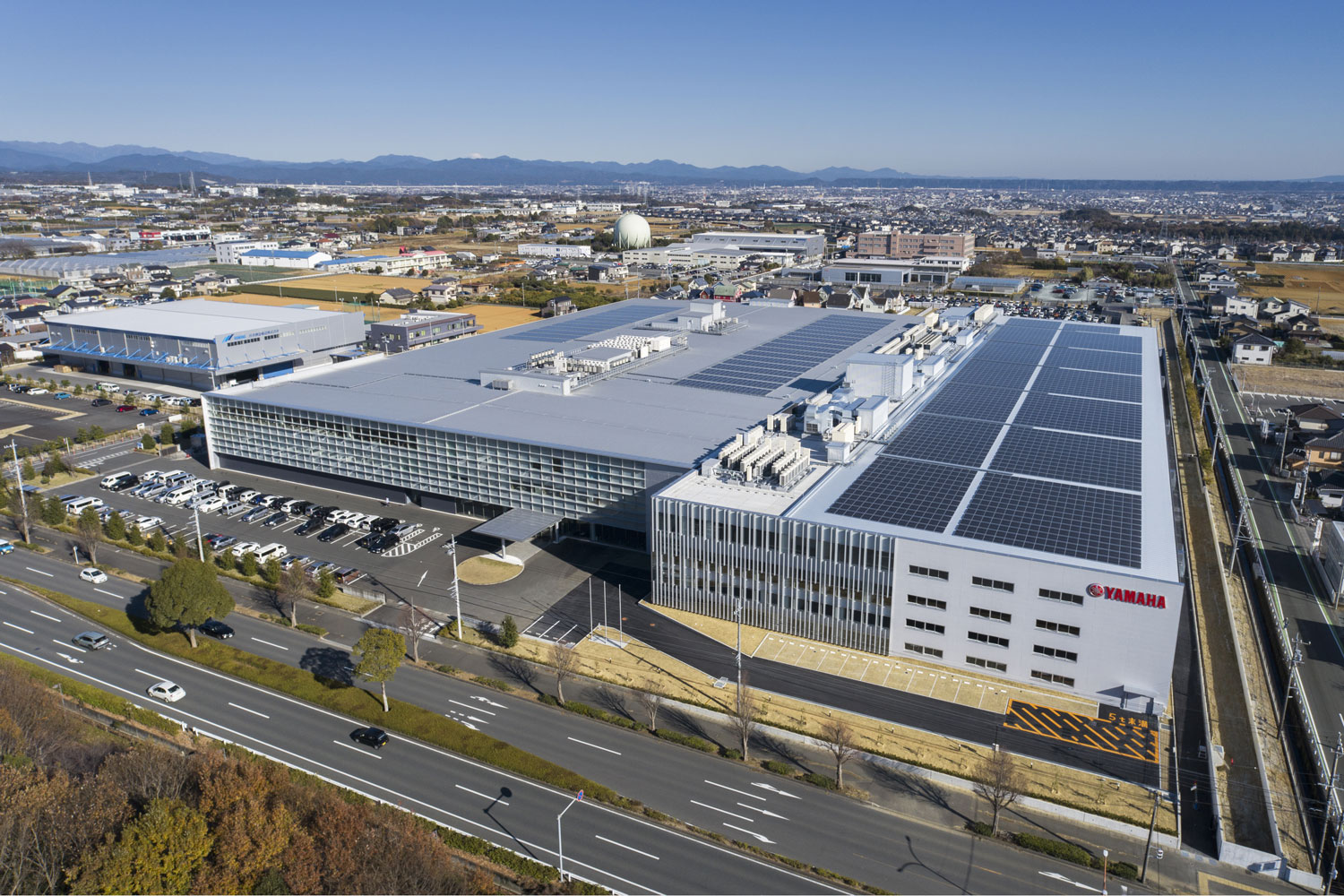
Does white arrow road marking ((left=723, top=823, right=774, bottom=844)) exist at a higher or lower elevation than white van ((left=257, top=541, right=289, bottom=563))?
lower

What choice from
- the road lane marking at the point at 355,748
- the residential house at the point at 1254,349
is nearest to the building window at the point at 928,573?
the road lane marking at the point at 355,748

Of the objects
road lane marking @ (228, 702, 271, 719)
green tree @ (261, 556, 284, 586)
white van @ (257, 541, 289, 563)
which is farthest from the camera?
white van @ (257, 541, 289, 563)

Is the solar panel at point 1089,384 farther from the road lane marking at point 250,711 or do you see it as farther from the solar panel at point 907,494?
the road lane marking at point 250,711

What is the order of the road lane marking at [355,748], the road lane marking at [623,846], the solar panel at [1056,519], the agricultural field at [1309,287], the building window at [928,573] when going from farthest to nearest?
1. the agricultural field at [1309,287]
2. the building window at [928,573]
3. the solar panel at [1056,519]
4. the road lane marking at [355,748]
5. the road lane marking at [623,846]

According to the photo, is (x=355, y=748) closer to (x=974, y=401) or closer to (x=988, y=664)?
(x=988, y=664)

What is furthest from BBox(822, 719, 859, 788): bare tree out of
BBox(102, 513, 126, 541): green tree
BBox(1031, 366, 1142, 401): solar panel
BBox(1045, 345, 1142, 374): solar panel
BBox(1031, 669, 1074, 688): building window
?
BBox(1045, 345, 1142, 374): solar panel

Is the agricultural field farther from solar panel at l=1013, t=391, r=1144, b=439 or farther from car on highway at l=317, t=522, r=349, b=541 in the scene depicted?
car on highway at l=317, t=522, r=349, b=541

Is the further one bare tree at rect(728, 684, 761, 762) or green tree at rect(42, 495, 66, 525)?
green tree at rect(42, 495, 66, 525)
